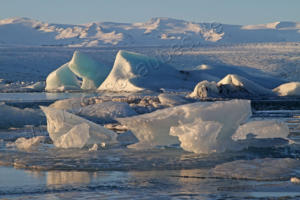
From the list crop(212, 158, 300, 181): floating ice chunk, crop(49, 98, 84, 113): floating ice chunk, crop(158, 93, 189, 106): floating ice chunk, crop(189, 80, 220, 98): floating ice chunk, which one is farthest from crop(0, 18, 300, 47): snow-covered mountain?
crop(212, 158, 300, 181): floating ice chunk

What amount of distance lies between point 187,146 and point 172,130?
34 cm

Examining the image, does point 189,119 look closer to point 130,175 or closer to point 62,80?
point 130,175

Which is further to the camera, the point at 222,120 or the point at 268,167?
the point at 222,120

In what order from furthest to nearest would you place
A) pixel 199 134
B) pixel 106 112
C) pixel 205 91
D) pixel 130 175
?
pixel 205 91 < pixel 106 112 < pixel 199 134 < pixel 130 175

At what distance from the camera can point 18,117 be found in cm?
1106

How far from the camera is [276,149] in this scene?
279 inches

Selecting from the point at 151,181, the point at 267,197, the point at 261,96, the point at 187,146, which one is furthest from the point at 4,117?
the point at 261,96

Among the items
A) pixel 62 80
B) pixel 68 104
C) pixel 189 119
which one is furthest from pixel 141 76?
pixel 189 119

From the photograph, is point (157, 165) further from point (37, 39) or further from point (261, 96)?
point (37, 39)

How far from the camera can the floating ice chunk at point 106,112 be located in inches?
436

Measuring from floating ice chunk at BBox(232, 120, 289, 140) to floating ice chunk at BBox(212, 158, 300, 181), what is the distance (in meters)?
1.62

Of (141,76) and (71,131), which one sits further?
(141,76)

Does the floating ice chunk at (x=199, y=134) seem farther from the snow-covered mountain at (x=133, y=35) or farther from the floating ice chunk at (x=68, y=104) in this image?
the snow-covered mountain at (x=133, y=35)

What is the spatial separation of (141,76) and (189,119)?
1525 cm
